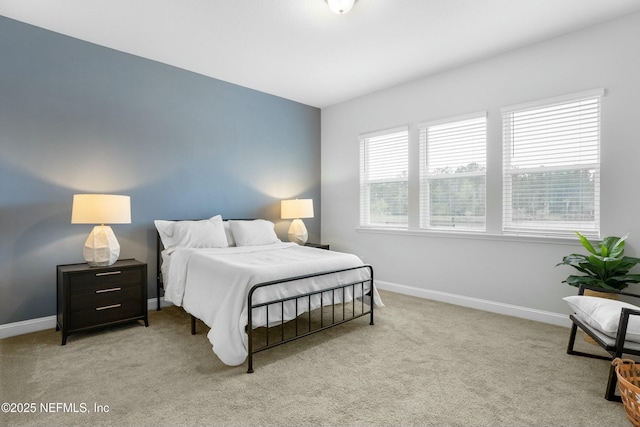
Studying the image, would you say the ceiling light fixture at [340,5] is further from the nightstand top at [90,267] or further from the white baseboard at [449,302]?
the white baseboard at [449,302]

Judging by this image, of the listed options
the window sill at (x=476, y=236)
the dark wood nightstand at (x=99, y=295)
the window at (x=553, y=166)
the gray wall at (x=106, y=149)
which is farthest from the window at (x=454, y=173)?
the dark wood nightstand at (x=99, y=295)

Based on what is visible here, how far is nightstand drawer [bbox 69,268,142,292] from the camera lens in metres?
2.93

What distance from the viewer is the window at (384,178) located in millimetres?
4637

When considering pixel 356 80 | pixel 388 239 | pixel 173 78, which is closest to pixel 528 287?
pixel 388 239

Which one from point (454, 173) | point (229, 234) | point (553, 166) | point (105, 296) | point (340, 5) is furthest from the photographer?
point (229, 234)

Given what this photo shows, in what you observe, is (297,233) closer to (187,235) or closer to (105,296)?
(187,235)

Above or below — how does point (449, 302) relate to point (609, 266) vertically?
below

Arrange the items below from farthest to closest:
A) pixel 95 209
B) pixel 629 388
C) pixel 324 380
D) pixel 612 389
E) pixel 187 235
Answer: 1. pixel 187 235
2. pixel 95 209
3. pixel 324 380
4. pixel 612 389
5. pixel 629 388

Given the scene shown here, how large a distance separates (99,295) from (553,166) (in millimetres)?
4522

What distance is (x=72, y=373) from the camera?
2342mm

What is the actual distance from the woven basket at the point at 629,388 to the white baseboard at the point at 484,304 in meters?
1.42

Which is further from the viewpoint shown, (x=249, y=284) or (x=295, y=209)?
(x=295, y=209)

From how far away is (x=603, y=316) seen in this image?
2107 mm

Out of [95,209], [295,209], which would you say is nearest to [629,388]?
[295,209]
